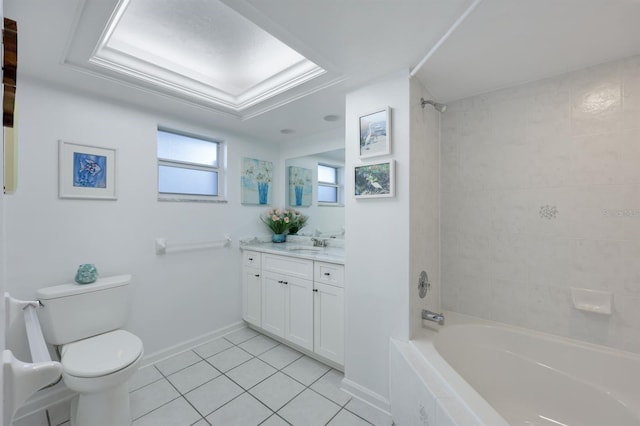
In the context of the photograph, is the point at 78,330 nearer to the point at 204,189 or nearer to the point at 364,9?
the point at 204,189

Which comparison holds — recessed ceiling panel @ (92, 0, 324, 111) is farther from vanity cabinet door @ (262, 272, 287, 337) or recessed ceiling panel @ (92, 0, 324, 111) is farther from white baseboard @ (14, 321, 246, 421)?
white baseboard @ (14, 321, 246, 421)

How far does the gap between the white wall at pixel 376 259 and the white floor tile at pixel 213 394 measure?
2.72 ft

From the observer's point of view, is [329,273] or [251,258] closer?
[329,273]

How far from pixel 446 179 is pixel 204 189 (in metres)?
2.28

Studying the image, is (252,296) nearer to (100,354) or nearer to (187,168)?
(100,354)

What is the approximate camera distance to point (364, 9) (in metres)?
1.17

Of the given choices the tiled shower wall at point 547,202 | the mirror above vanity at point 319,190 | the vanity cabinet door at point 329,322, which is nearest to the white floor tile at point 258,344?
the vanity cabinet door at point 329,322

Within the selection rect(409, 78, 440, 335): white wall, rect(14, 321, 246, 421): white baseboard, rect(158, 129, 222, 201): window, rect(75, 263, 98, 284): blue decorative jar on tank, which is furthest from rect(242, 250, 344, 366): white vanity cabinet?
rect(75, 263, 98, 284): blue decorative jar on tank

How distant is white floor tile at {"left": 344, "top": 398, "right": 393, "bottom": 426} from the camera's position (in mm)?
1612

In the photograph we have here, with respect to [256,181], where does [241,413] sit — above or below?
below

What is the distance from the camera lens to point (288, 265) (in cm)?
235

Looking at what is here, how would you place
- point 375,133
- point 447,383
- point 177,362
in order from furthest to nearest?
point 177,362, point 375,133, point 447,383

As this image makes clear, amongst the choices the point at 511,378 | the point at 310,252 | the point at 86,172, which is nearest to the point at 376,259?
the point at 310,252

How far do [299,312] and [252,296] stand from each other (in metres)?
0.69
